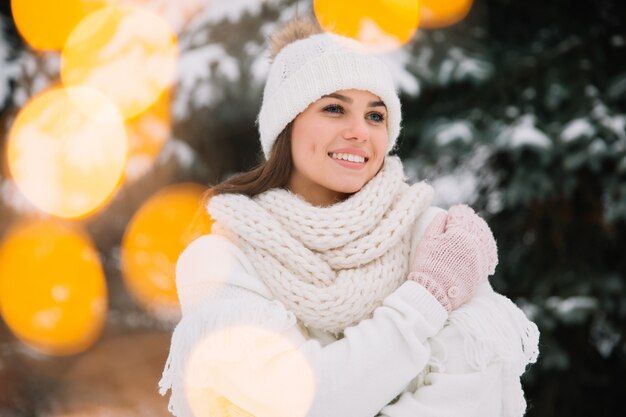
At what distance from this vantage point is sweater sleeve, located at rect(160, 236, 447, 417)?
1663mm

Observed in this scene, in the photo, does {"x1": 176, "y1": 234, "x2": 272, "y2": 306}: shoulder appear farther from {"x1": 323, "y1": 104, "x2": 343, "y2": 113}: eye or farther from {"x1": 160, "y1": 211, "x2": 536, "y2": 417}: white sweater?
{"x1": 323, "y1": 104, "x2": 343, "y2": 113}: eye

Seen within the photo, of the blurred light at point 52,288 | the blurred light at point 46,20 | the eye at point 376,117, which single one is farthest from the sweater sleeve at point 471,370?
the blurred light at point 52,288

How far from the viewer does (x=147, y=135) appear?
5293 mm

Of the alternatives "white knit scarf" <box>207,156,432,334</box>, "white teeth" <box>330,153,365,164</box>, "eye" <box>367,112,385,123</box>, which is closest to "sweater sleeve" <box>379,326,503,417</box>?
"white knit scarf" <box>207,156,432,334</box>

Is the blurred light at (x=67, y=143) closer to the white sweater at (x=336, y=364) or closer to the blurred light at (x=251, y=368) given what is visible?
the white sweater at (x=336, y=364)

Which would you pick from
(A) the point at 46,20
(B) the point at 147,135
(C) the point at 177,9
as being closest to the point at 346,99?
(B) the point at 147,135

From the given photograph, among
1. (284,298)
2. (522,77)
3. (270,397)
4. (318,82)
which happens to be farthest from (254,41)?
(270,397)

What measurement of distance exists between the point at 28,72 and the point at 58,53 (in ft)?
0.94

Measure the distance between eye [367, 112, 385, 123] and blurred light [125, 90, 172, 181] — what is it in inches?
132

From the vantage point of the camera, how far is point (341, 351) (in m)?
1.70

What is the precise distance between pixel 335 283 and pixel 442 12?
3610 millimetres

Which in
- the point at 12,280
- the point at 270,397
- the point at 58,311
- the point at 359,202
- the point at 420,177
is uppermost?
the point at 359,202

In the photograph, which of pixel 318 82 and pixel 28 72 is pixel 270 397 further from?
pixel 28 72

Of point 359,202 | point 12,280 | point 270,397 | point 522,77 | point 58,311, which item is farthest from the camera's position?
point 58,311
